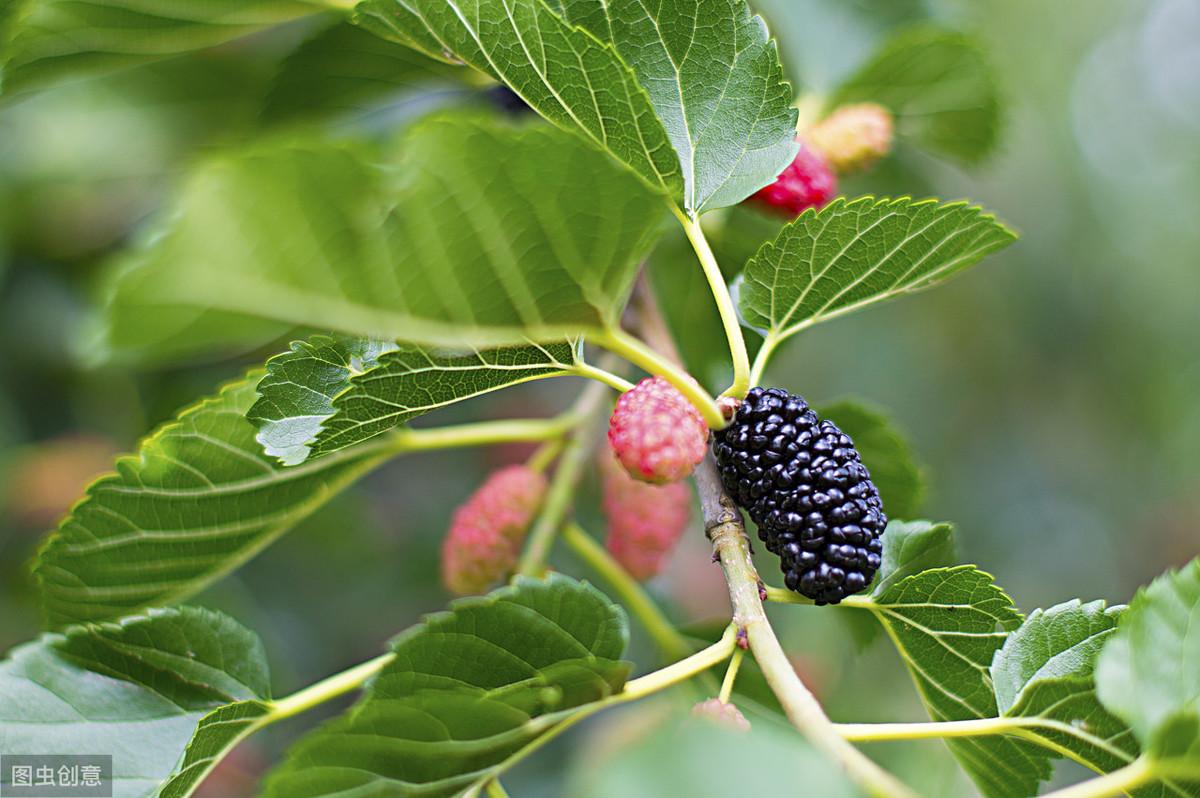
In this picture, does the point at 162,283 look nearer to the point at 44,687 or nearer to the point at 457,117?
the point at 457,117

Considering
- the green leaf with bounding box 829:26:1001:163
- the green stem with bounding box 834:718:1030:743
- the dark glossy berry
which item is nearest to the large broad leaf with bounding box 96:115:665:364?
the dark glossy berry

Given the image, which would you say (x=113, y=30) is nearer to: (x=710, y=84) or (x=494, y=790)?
(x=710, y=84)

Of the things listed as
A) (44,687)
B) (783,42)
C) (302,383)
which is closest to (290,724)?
(44,687)

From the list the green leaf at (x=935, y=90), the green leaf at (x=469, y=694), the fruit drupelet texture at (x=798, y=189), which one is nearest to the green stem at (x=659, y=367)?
the green leaf at (x=469, y=694)

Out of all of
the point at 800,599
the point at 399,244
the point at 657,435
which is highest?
the point at 399,244

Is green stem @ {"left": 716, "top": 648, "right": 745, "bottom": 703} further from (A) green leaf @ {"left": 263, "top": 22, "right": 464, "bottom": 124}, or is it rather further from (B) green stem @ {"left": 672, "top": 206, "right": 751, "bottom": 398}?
(A) green leaf @ {"left": 263, "top": 22, "right": 464, "bottom": 124}

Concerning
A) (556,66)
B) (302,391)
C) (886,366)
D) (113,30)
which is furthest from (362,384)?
(886,366)
